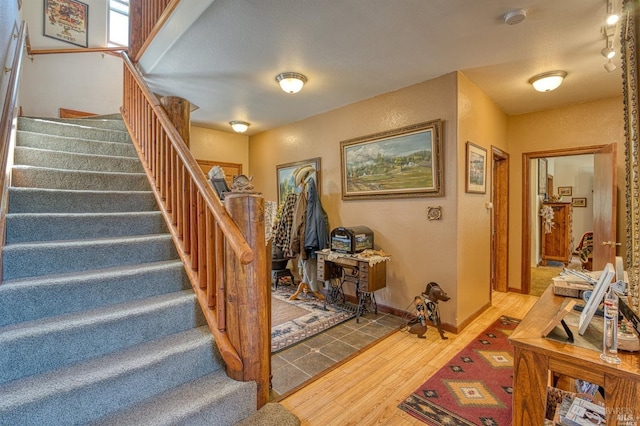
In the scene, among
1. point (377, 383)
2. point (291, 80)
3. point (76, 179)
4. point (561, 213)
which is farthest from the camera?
point (561, 213)

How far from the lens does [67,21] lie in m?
4.09

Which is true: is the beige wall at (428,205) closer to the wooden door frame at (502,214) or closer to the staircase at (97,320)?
the wooden door frame at (502,214)

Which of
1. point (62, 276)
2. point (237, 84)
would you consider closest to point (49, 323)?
point (62, 276)

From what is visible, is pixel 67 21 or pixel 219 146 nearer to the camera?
pixel 67 21

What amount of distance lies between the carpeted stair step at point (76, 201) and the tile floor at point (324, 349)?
1.72 meters

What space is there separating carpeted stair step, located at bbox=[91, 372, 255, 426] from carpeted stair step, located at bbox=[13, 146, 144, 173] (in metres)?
2.14

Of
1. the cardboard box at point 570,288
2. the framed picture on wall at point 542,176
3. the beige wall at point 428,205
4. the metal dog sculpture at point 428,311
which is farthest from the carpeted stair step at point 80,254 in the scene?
the framed picture on wall at point 542,176

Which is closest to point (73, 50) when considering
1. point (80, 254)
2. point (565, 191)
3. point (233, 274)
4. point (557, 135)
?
point (80, 254)

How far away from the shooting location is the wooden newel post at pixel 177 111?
7.75 ft

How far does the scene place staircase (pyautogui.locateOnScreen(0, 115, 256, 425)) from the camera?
4.14 feet

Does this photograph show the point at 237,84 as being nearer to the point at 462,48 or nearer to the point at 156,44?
the point at 156,44

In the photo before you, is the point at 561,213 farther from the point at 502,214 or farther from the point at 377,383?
the point at 377,383

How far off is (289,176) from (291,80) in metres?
2.01

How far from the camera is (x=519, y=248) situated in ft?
13.9
